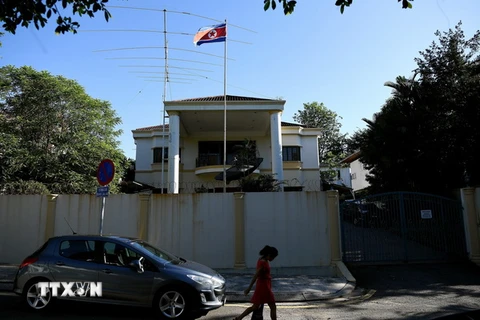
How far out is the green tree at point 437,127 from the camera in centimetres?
1166

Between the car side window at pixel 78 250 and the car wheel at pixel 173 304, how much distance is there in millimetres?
1553

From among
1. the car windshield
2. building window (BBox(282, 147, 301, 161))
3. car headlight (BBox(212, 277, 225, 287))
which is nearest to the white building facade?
building window (BBox(282, 147, 301, 161))

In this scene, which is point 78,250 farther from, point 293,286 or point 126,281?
point 293,286

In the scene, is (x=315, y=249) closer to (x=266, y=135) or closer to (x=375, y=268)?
(x=375, y=268)

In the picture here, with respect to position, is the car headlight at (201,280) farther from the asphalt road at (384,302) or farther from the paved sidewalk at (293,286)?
the paved sidewalk at (293,286)

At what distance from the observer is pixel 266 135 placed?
2556 centimetres

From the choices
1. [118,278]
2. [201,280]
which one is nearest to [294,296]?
[201,280]

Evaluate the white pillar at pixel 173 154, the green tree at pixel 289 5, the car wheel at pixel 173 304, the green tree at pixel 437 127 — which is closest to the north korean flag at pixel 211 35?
the white pillar at pixel 173 154

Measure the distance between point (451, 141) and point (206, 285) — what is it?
34.6 ft

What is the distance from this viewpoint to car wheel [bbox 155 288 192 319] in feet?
18.3

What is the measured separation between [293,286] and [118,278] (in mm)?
4471

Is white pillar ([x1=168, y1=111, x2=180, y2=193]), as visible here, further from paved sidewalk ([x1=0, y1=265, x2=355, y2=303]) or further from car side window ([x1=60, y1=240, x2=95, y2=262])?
car side window ([x1=60, y1=240, x2=95, y2=262])

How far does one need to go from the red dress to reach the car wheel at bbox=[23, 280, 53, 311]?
380 cm

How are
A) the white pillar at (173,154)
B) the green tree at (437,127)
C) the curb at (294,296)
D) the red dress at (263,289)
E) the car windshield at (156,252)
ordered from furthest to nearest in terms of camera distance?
the white pillar at (173,154) < the green tree at (437,127) < the curb at (294,296) < the car windshield at (156,252) < the red dress at (263,289)
